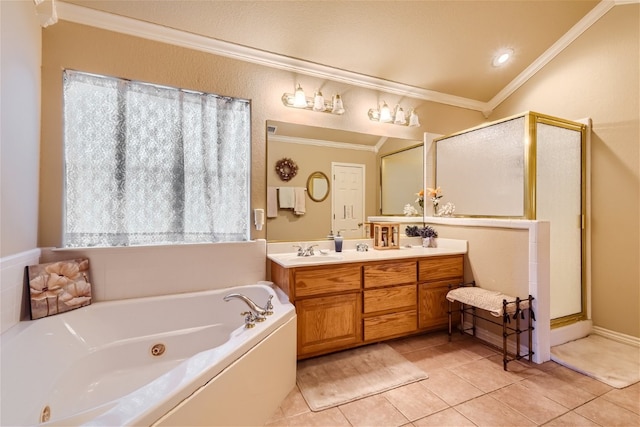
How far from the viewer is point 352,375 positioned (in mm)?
1983

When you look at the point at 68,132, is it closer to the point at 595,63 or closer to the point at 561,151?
the point at 561,151

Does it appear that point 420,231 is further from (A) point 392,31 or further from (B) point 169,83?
(B) point 169,83

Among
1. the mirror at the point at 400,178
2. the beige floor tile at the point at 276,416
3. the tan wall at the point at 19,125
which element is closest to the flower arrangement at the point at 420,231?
the mirror at the point at 400,178

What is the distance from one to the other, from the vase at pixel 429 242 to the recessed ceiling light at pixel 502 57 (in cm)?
193

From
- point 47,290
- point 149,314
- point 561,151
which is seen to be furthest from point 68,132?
point 561,151

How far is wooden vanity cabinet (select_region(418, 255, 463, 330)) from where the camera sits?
251cm

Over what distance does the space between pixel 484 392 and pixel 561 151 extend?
7.13 feet

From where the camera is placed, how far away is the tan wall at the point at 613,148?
2441 millimetres

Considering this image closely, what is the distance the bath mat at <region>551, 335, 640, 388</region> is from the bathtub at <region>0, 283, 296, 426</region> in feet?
6.88

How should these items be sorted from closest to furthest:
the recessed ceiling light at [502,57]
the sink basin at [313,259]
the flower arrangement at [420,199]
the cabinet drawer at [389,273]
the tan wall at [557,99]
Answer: the tan wall at [557,99] < the sink basin at [313,259] < the cabinet drawer at [389,273] < the recessed ceiling light at [502,57] < the flower arrangement at [420,199]

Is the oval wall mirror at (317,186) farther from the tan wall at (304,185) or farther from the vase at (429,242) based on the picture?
the vase at (429,242)

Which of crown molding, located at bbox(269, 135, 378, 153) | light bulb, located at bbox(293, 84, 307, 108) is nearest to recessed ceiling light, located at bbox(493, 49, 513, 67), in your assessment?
crown molding, located at bbox(269, 135, 378, 153)

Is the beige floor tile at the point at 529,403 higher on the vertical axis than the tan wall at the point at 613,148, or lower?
lower

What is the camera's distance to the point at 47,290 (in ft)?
5.69
